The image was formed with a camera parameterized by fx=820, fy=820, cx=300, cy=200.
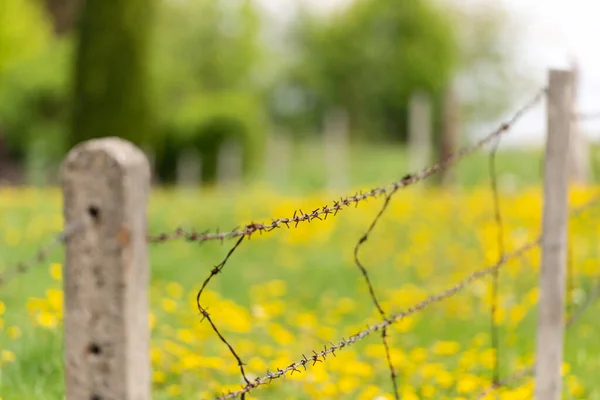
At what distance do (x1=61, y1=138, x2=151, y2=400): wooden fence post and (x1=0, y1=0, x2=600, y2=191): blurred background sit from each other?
1412 centimetres

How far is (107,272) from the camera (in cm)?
156

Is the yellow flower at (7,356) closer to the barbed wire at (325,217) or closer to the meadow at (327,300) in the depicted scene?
the meadow at (327,300)

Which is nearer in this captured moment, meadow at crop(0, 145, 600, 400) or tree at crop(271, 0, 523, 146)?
meadow at crop(0, 145, 600, 400)

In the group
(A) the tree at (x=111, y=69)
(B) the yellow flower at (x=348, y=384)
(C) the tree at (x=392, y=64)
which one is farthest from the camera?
(C) the tree at (x=392, y=64)

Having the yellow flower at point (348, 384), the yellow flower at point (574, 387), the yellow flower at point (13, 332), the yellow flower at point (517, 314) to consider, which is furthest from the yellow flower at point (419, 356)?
the yellow flower at point (13, 332)

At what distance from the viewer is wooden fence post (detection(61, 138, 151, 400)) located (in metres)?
1.55

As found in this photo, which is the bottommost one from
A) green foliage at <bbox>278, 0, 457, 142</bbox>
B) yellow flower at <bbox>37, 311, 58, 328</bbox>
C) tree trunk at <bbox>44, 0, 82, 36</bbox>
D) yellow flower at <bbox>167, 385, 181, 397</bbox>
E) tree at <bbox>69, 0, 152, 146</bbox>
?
yellow flower at <bbox>167, 385, 181, 397</bbox>

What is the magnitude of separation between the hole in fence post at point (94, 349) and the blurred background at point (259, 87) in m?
14.1

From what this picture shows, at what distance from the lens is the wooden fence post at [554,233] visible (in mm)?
3379

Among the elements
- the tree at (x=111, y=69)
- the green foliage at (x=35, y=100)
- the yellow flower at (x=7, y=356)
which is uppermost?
the green foliage at (x=35, y=100)

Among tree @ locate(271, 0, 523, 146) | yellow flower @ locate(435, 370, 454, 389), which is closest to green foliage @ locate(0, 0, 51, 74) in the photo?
tree @ locate(271, 0, 523, 146)

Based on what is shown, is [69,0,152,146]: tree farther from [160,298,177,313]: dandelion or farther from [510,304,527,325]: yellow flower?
[510,304,527,325]: yellow flower

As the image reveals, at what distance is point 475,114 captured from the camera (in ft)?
110

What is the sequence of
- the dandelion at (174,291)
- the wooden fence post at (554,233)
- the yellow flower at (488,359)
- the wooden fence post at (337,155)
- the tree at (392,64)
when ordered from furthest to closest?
the tree at (392,64) < the wooden fence post at (337,155) < the dandelion at (174,291) < the yellow flower at (488,359) < the wooden fence post at (554,233)
